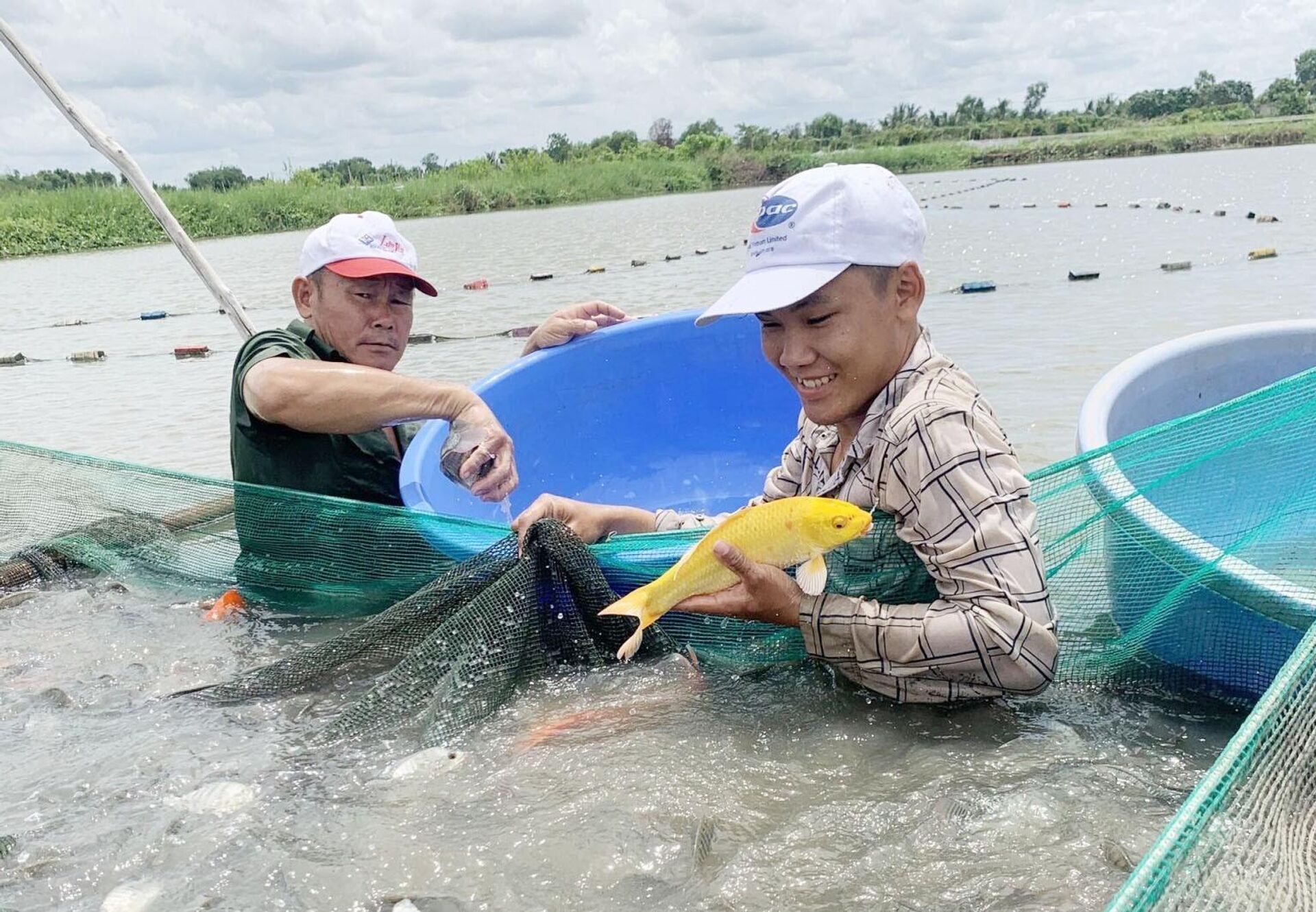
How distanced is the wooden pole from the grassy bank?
27.8 m

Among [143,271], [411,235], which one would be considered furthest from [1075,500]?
[411,235]

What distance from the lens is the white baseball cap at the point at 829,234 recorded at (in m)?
2.15

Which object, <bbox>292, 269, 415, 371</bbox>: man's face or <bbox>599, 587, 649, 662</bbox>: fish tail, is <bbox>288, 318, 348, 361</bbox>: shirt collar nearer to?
<bbox>292, 269, 415, 371</bbox>: man's face

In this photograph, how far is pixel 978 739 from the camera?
2.28 metres

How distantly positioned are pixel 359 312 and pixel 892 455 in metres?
2.31

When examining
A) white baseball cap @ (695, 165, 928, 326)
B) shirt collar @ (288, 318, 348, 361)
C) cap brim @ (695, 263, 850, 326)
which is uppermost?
white baseball cap @ (695, 165, 928, 326)

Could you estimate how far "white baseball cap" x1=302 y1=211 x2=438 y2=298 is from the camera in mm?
3561

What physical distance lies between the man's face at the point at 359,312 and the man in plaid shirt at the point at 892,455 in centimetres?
184

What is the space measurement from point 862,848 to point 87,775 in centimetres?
190

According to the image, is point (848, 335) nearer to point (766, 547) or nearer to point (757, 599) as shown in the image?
point (766, 547)

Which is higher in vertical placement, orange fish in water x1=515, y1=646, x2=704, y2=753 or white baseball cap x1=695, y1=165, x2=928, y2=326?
white baseball cap x1=695, y1=165, x2=928, y2=326

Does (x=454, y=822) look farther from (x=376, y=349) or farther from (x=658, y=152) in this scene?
(x=658, y=152)

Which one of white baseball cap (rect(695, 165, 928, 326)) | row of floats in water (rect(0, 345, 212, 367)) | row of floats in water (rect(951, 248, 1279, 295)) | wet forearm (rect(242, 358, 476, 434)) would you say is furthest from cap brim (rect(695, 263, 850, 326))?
row of floats in water (rect(0, 345, 212, 367))

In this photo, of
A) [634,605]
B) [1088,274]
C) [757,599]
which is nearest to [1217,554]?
[757,599]
